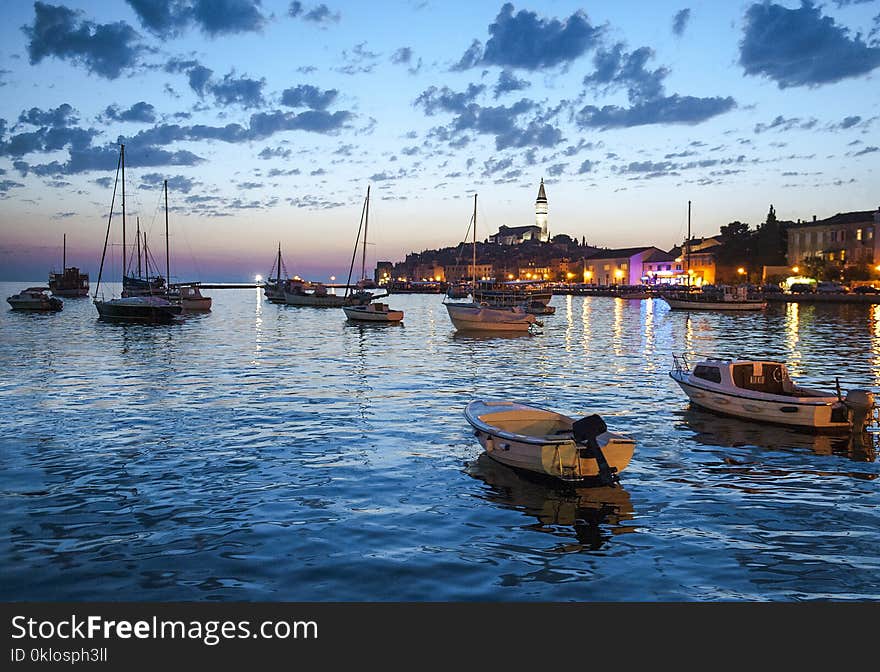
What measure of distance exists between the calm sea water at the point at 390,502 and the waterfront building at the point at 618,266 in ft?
470

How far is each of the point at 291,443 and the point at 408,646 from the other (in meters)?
11.9

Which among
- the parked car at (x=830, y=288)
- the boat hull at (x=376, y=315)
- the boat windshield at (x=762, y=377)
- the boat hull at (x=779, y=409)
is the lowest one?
the boat hull at (x=779, y=409)

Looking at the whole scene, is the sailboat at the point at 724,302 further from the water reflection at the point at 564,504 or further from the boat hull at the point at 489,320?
the water reflection at the point at 564,504

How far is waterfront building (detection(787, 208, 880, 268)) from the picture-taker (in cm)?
10300

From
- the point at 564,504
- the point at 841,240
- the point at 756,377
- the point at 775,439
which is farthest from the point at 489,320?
the point at 841,240

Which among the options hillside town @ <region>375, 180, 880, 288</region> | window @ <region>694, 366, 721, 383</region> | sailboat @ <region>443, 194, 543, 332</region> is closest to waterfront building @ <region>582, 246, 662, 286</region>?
hillside town @ <region>375, 180, 880, 288</region>

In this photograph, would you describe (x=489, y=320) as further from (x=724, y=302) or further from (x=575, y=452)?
(x=575, y=452)

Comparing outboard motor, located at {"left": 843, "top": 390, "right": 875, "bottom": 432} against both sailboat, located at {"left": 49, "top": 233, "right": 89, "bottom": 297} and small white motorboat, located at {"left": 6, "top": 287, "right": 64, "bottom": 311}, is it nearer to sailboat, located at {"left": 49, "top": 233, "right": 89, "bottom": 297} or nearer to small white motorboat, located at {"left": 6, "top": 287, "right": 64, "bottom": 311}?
small white motorboat, located at {"left": 6, "top": 287, "right": 64, "bottom": 311}

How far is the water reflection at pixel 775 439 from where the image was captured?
18000mm

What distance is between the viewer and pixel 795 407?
19891 mm

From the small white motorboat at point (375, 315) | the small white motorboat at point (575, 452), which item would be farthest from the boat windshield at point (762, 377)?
the small white motorboat at point (375, 315)

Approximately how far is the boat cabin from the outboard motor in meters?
2.15

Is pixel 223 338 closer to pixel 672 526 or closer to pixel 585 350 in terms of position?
pixel 585 350

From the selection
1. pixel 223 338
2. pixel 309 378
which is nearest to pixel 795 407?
pixel 309 378
